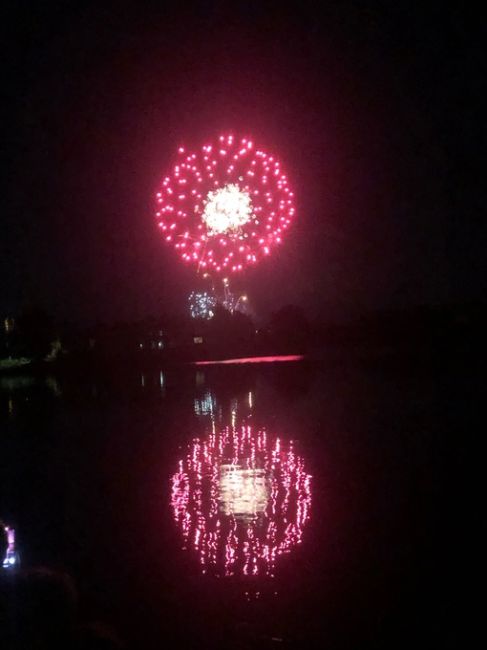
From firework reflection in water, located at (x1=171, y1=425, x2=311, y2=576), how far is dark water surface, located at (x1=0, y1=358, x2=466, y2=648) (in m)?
0.04

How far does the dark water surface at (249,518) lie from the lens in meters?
6.84

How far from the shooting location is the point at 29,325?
236 ft

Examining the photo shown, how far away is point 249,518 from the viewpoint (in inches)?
392

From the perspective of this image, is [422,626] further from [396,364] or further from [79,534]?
[396,364]

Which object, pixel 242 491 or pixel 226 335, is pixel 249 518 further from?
pixel 226 335

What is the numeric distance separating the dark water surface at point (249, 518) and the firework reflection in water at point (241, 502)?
0.04m

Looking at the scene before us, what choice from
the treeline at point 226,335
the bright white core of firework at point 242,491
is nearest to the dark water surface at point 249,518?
the bright white core of firework at point 242,491

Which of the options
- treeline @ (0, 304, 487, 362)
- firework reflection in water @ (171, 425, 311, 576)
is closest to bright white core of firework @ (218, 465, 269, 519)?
firework reflection in water @ (171, 425, 311, 576)

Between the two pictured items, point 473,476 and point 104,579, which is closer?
point 104,579

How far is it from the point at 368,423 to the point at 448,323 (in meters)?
46.9

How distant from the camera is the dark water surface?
6844mm

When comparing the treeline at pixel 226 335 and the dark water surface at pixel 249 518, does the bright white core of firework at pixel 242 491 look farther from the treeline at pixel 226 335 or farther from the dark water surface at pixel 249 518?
the treeline at pixel 226 335

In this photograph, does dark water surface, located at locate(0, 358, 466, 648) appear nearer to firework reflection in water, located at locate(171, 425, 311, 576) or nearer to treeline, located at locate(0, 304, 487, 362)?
firework reflection in water, located at locate(171, 425, 311, 576)

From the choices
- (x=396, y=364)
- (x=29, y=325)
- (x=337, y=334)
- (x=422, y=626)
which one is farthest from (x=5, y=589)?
(x=29, y=325)
